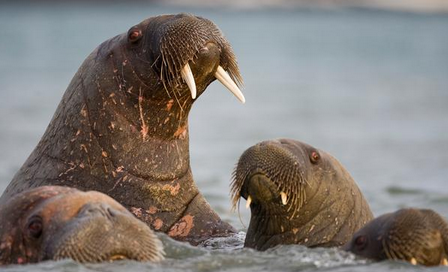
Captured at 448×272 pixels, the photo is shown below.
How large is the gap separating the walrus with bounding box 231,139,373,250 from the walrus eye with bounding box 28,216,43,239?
2.03 metres

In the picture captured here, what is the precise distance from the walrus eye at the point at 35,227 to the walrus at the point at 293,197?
2.03 metres

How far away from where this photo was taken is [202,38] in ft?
31.4

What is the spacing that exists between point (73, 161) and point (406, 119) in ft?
61.8

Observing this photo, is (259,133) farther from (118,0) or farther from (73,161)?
(118,0)

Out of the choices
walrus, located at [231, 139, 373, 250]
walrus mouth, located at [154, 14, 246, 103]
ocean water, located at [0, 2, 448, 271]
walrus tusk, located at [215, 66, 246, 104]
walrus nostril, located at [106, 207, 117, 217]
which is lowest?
ocean water, located at [0, 2, 448, 271]

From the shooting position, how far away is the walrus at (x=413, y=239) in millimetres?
7754

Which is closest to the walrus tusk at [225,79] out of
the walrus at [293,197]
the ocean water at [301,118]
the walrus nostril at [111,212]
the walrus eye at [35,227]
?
the walrus at [293,197]

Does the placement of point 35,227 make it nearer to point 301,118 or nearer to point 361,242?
point 361,242

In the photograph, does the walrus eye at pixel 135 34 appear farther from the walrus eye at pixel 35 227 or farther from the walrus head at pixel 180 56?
the walrus eye at pixel 35 227

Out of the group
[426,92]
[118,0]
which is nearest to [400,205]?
[426,92]

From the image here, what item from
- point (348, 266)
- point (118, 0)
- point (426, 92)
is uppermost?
point (348, 266)

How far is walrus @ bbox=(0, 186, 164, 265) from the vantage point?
7.11 m

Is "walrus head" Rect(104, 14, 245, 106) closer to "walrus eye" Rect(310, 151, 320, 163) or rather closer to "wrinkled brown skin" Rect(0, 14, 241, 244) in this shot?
"wrinkled brown skin" Rect(0, 14, 241, 244)

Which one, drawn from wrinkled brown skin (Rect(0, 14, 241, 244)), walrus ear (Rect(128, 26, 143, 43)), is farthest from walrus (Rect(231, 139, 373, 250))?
walrus ear (Rect(128, 26, 143, 43))
